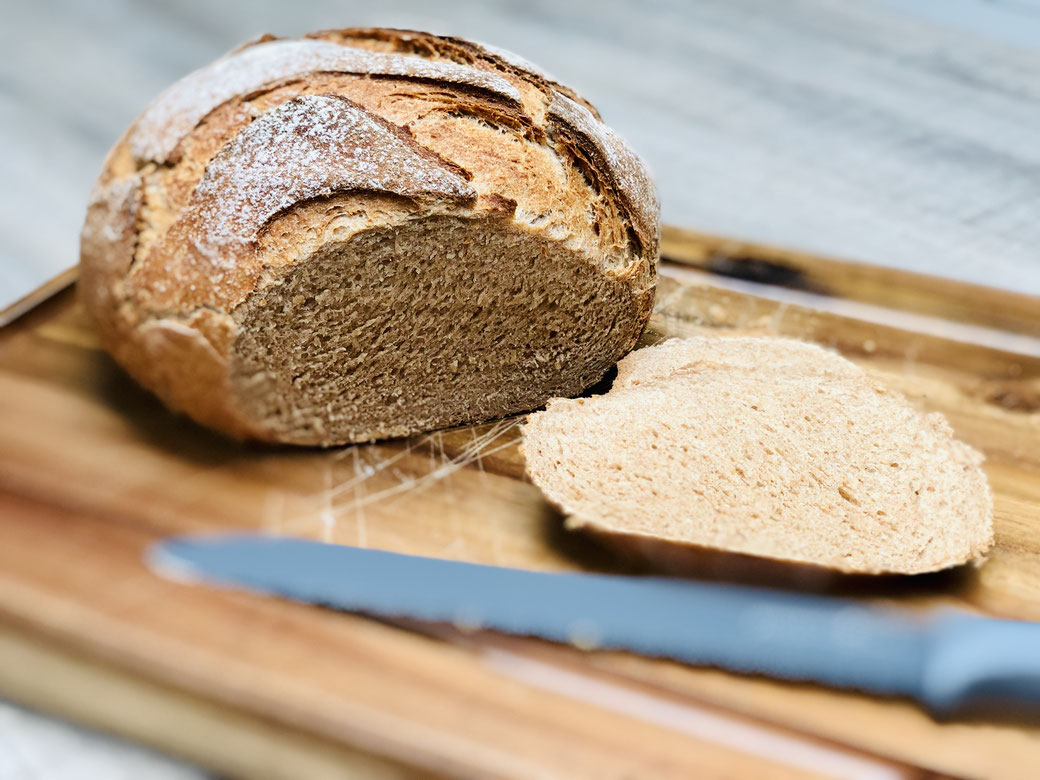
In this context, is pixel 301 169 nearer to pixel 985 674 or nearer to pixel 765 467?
pixel 765 467

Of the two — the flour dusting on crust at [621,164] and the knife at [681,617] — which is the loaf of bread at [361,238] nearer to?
the flour dusting on crust at [621,164]

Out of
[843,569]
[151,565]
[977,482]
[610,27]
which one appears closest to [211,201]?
[151,565]

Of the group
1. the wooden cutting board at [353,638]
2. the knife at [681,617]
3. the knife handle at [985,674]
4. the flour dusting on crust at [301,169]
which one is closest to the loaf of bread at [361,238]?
the flour dusting on crust at [301,169]

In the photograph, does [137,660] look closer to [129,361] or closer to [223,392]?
[223,392]

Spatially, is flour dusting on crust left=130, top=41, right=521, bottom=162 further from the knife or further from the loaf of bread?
the knife

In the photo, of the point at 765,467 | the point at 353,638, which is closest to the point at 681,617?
the point at 765,467
